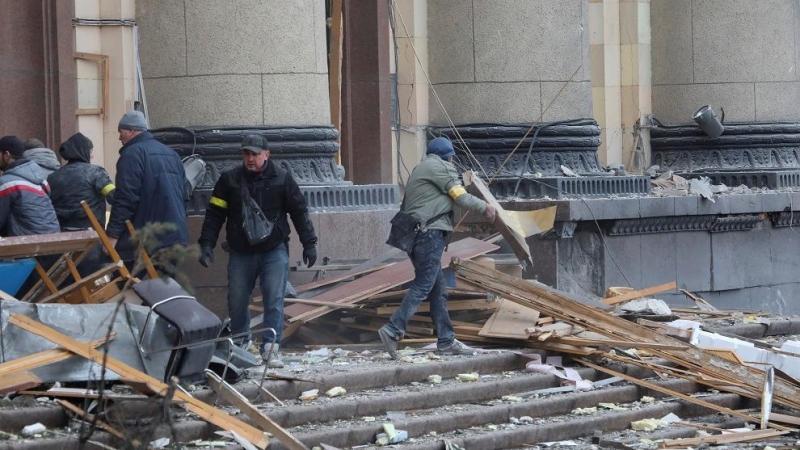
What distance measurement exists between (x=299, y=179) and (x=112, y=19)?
2319 mm

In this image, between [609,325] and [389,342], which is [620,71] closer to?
[609,325]

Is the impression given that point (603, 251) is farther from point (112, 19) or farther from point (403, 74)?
point (112, 19)

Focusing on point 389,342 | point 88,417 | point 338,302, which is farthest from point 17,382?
point 338,302

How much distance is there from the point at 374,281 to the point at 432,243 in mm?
1341

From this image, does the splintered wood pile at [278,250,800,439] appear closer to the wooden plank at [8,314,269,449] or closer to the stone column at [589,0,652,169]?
the wooden plank at [8,314,269,449]

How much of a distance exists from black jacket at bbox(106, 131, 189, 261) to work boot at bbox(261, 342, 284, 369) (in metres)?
1.04

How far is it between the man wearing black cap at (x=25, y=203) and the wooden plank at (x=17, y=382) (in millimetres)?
2256

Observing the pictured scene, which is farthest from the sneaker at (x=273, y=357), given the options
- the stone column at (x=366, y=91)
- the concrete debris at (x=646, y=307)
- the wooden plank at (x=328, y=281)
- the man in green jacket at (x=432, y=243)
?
→ the stone column at (x=366, y=91)

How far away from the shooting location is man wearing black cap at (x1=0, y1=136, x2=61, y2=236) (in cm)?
1077

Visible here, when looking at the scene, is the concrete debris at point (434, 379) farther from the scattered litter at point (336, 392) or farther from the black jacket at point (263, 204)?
the black jacket at point (263, 204)

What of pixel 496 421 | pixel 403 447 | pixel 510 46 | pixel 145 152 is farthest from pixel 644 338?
pixel 510 46

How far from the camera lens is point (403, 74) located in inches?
680

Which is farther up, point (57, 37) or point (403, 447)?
point (57, 37)

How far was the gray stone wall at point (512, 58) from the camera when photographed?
16375mm
